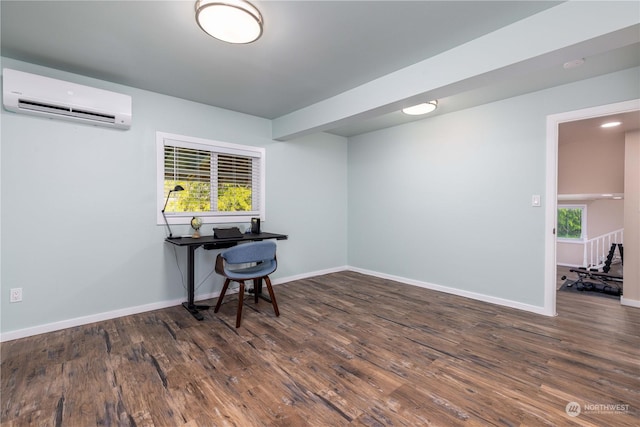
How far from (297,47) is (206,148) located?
189cm

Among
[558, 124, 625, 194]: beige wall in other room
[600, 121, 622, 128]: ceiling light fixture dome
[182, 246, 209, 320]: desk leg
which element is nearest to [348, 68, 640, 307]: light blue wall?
[600, 121, 622, 128]: ceiling light fixture dome

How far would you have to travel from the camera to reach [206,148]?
3.61m

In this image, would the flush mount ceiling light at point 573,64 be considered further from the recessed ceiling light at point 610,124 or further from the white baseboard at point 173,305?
the white baseboard at point 173,305

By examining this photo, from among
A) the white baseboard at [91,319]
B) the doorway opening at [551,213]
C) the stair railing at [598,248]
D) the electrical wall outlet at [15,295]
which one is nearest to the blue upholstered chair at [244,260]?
the white baseboard at [91,319]

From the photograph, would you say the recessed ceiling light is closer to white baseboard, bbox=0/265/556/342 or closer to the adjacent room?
the adjacent room

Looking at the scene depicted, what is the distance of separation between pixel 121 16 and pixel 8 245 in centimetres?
217

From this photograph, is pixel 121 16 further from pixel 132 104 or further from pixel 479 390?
pixel 479 390

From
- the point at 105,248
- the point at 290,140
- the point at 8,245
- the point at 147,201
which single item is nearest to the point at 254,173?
the point at 290,140

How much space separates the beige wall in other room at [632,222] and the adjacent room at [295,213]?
0.07 ft

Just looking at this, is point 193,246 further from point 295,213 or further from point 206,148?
point 295,213

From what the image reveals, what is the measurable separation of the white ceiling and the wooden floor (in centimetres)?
216

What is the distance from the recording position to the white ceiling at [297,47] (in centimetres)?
184

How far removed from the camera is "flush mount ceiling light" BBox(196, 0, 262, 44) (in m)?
1.72

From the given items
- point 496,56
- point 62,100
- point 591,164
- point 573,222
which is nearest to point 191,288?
point 62,100
